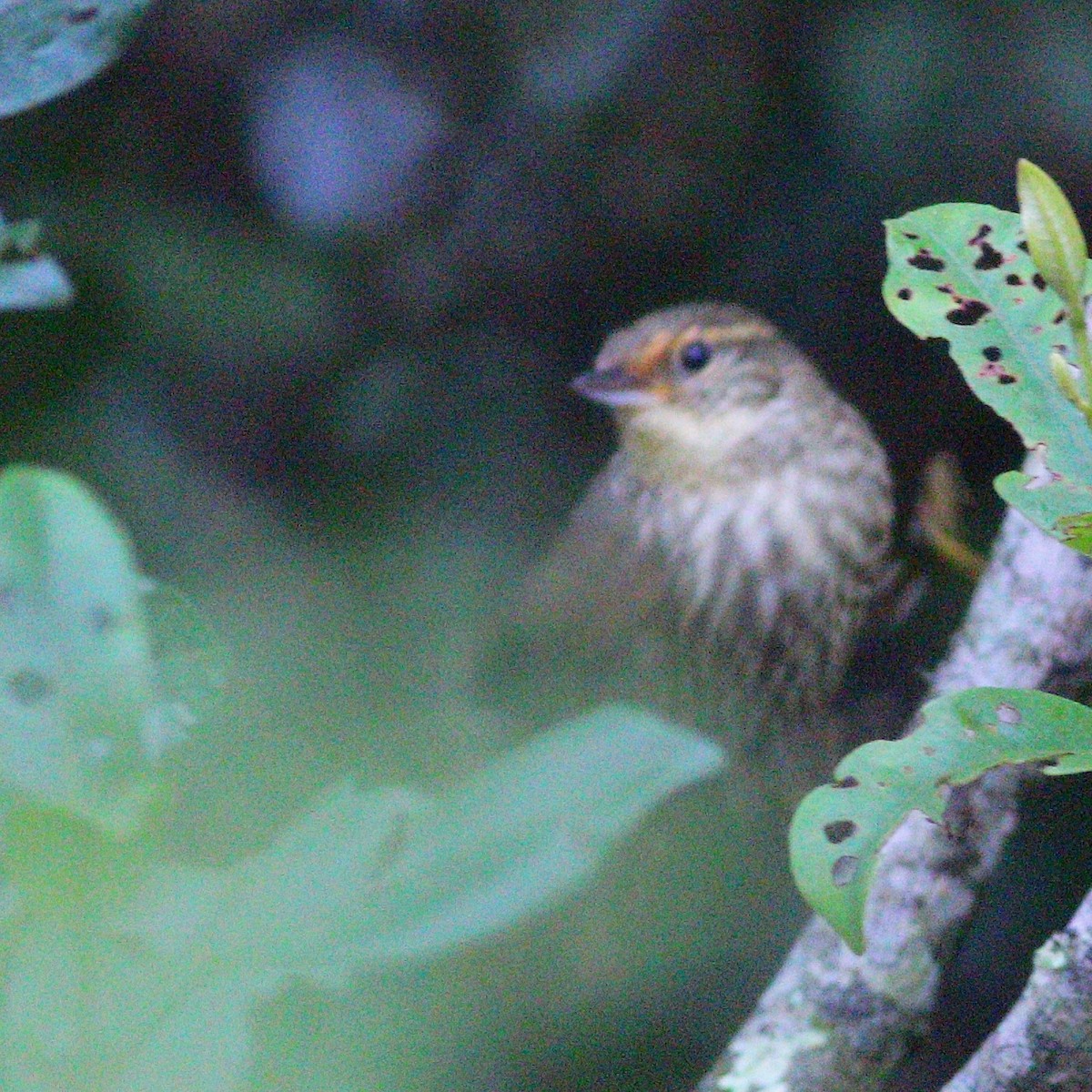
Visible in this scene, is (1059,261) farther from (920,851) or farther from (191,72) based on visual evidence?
(191,72)

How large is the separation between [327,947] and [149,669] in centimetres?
17

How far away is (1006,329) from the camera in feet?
3.63

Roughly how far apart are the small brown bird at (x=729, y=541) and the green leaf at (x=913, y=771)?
4.73 feet

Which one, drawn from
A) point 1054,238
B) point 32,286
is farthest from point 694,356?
point 1054,238

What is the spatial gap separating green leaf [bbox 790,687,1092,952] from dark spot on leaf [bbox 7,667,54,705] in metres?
0.44

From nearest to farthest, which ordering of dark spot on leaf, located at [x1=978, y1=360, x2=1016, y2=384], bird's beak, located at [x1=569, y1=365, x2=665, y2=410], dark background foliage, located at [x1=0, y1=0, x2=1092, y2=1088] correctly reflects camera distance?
dark spot on leaf, located at [x1=978, y1=360, x2=1016, y2=384] < dark background foliage, located at [x1=0, y1=0, x2=1092, y2=1088] < bird's beak, located at [x1=569, y1=365, x2=665, y2=410]

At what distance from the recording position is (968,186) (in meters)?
2.37

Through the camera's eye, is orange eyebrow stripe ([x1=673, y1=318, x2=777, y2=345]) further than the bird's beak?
Yes

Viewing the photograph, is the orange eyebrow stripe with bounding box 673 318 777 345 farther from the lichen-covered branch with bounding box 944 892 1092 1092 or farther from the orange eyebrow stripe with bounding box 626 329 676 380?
the lichen-covered branch with bounding box 944 892 1092 1092

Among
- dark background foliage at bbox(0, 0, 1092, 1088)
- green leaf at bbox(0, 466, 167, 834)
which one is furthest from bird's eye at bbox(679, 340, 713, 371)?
green leaf at bbox(0, 466, 167, 834)

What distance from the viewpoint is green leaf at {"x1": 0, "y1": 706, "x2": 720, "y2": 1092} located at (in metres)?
0.75

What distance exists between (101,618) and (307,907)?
0.18 meters

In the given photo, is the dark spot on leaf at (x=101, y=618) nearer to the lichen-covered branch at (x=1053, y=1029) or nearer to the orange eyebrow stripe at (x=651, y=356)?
the lichen-covered branch at (x=1053, y=1029)

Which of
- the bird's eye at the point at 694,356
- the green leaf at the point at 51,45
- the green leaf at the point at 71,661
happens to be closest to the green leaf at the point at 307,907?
the green leaf at the point at 71,661
